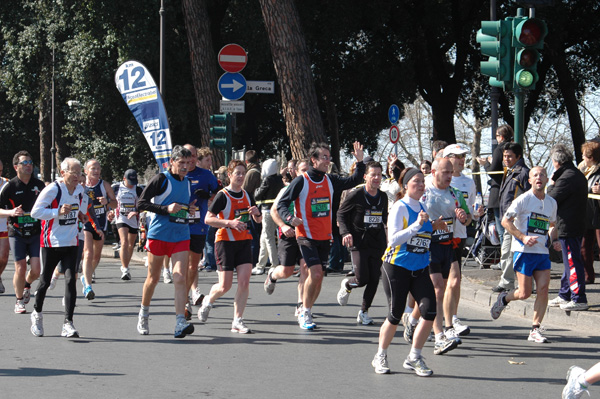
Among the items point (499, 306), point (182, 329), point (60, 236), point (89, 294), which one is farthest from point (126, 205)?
point (499, 306)

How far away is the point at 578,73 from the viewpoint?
104 feet

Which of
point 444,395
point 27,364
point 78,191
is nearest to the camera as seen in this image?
point 444,395

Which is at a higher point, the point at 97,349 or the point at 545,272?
the point at 545,272

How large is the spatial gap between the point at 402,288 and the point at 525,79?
463 cm

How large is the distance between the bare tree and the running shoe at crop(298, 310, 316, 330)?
7246 mm

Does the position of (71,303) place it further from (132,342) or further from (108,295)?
(108,295)

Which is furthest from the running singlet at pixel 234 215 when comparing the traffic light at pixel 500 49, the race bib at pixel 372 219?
the traffic light at pixel 500 49

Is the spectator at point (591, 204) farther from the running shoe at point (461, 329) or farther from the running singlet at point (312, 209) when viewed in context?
the running singlet at point (312, 209)

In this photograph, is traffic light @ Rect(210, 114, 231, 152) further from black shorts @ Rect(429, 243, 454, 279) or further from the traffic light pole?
black shorts @ Rect(429, 243, 454, 279)

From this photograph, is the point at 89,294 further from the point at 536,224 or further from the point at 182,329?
the point at 536,224

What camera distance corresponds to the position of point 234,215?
9.34 metres

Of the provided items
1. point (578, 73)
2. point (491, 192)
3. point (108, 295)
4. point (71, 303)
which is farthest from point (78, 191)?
point (578, 73)

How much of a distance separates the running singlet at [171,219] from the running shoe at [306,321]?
1544 millimetres

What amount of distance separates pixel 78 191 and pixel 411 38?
19178mm
